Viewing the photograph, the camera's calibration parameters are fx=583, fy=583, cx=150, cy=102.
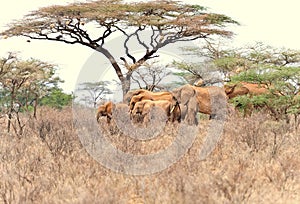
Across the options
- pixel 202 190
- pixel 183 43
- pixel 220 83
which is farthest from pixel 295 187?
pixel 183 43

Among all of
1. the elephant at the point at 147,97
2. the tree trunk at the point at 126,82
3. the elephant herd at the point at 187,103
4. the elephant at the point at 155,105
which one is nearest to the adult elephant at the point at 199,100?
the elephant herd at the point at 187,103

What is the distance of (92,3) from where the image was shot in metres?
21.5

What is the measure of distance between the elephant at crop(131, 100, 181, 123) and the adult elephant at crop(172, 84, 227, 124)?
0.24m

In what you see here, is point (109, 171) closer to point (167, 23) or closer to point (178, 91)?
point (178, 91)

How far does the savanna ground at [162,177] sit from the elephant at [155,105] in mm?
4907

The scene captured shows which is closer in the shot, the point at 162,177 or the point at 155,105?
the point at 162,177

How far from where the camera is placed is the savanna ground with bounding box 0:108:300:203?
204 inches

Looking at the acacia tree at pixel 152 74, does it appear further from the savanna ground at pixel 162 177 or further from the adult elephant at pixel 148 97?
the savanna ground at pixel 162 177

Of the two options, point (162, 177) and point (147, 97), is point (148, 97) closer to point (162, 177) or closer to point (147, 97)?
point (147, 97)

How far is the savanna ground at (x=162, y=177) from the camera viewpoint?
5.18m

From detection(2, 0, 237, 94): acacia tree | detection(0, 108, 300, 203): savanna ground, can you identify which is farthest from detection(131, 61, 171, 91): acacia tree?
detection(0, 108, 300, 203): savanna ground

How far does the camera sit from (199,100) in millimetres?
14633

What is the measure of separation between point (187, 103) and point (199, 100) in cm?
46

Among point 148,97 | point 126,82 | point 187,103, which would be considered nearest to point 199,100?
point 187,103
